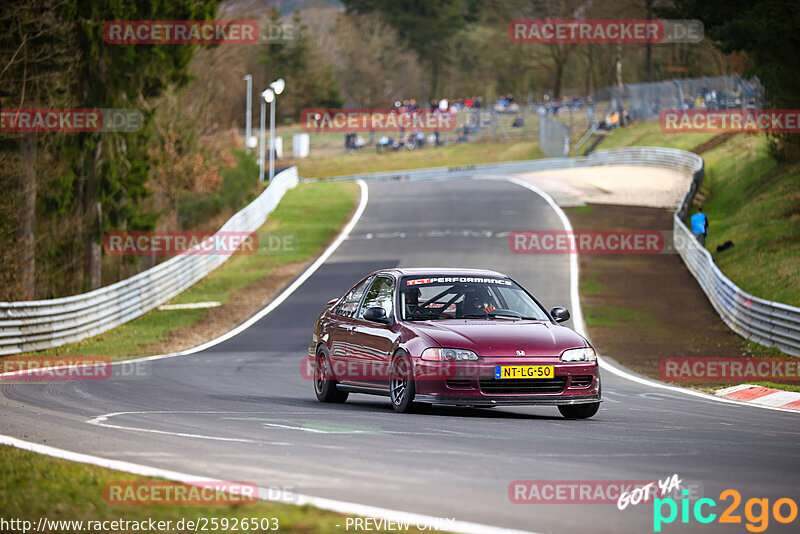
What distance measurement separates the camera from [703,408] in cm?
1281

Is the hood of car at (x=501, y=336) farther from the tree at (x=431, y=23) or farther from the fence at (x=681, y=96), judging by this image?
the tree at (x=431, y=23)

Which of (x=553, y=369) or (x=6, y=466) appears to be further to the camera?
(x=553, y=369)

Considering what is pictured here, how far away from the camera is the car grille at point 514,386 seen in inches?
430

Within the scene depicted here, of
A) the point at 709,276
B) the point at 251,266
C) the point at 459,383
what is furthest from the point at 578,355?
the point at 251,266

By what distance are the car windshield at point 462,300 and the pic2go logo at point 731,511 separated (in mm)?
5751

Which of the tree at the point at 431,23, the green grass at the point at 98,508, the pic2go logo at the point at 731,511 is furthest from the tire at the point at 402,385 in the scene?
the tree at the point at 431,23

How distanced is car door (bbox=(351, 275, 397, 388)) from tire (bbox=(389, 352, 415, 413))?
200 mm

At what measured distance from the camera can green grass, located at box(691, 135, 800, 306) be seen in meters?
28.6

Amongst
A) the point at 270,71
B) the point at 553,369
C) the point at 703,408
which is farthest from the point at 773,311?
the point at 270,71

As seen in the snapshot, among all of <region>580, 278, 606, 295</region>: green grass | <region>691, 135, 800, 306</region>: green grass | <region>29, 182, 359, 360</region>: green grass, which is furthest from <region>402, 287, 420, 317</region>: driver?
<region>580, 278, 606, 295</region>: green grass

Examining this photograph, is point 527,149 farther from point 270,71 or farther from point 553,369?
point 553,369

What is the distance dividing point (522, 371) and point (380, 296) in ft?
7.78

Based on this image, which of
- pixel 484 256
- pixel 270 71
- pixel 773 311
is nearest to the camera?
pixel 773 311

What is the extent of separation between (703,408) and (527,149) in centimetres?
7039
